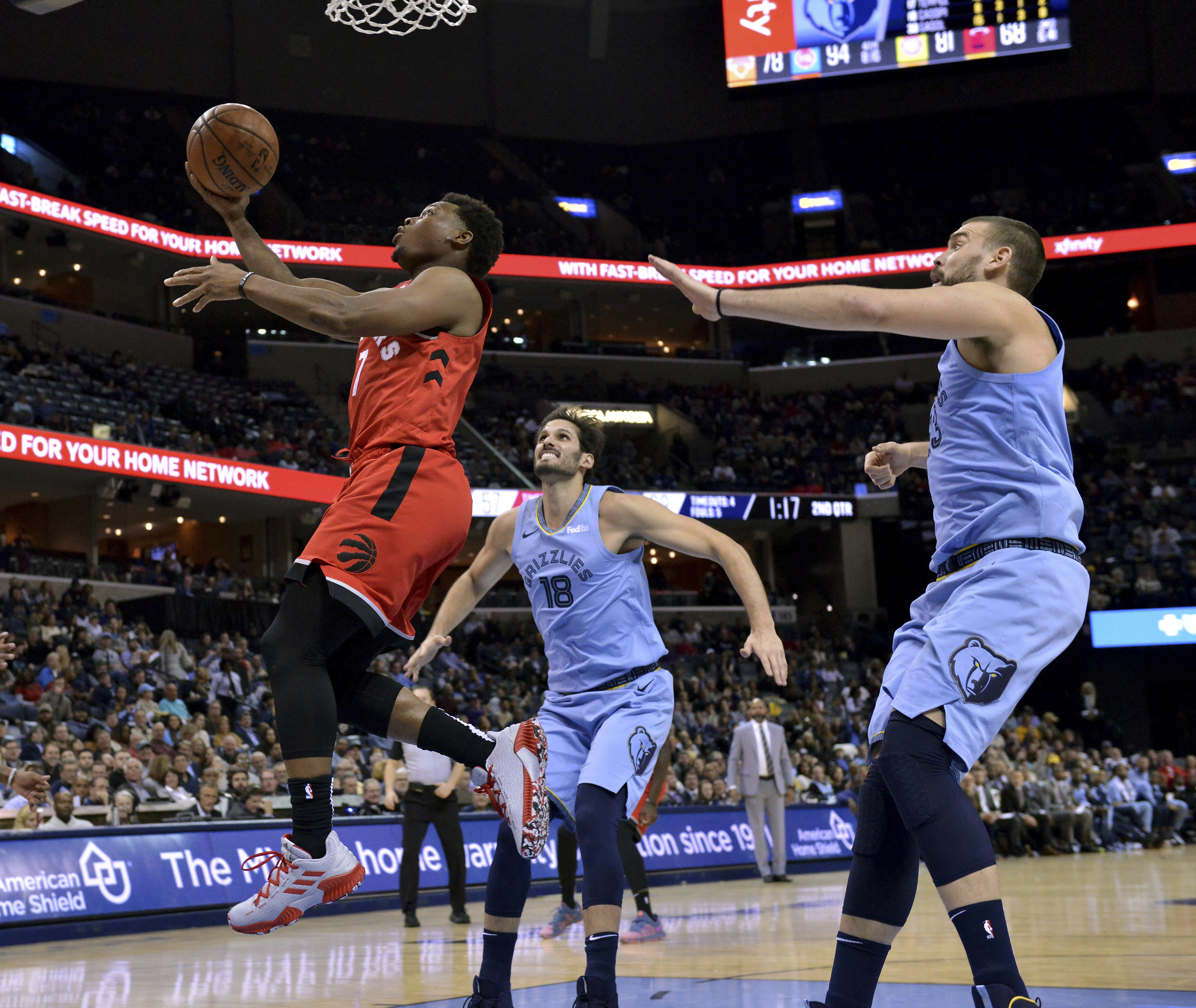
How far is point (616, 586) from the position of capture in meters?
5.20

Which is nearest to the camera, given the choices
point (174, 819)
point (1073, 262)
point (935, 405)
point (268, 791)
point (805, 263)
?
point (935, 405)

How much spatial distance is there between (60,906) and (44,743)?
4.84 metres

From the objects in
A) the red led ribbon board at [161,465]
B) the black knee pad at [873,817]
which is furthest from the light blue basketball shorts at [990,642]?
the red led ribbon board at [161,465]

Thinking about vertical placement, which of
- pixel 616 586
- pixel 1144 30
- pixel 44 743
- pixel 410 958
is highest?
pixel 1144 30

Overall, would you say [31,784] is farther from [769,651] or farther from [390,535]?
[769,651]

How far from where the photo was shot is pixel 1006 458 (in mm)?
3408

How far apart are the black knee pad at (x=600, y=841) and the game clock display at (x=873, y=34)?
30594 mm

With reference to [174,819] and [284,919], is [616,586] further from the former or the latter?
[174,819]

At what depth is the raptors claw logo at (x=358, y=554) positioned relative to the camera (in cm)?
374

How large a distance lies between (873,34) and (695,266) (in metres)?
7.47

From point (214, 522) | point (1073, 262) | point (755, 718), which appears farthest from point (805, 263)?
point (755, 718)

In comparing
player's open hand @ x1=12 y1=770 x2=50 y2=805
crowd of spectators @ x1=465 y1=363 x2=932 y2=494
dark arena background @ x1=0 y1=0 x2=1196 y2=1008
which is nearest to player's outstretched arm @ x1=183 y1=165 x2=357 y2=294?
player's open hand @ x1=12 y1=770 x2=50 y2=805

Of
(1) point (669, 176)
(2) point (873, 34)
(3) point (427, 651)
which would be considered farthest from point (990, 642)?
(1) point (669, 176)

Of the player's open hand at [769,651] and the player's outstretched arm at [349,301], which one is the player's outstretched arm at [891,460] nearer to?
the player's open hand at [769,651]
